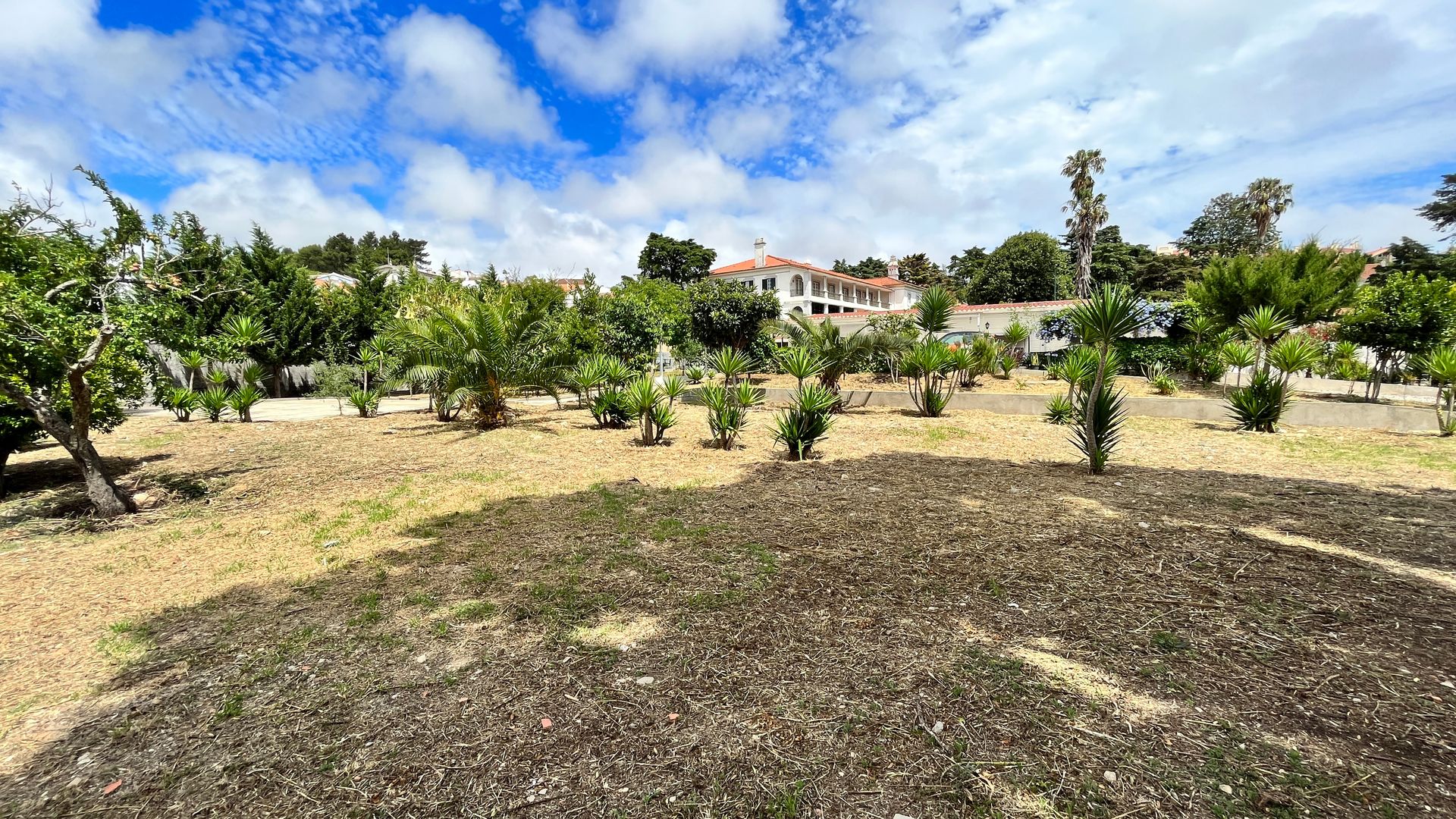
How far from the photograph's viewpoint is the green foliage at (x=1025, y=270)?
4359cm

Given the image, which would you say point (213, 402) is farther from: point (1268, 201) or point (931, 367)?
point (1268, 201)

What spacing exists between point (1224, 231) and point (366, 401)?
63226mm

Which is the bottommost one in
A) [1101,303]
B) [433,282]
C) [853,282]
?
[1101,303]

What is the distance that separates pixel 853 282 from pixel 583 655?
5257 centimetres

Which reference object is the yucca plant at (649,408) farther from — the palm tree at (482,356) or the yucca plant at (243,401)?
the yucca plant at (243,401)

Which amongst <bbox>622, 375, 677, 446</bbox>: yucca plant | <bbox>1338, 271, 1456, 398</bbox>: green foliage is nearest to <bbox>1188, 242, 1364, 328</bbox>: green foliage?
<bbox>1338, 271, 1456, 398</bbox>: green foliage

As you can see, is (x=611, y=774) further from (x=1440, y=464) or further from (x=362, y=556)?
(x=1440, y=464)

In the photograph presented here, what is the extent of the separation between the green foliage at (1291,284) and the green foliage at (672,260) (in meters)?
42.5

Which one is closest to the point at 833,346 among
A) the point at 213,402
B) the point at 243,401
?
the point at 243,401

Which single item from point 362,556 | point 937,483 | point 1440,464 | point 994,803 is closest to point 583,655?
point 994,803

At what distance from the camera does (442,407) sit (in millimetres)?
12742

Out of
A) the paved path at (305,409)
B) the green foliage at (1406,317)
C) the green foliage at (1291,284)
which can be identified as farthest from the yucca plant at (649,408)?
the green foliage at (1291,284)

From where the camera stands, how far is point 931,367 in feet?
39.2

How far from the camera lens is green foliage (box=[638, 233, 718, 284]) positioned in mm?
54562
